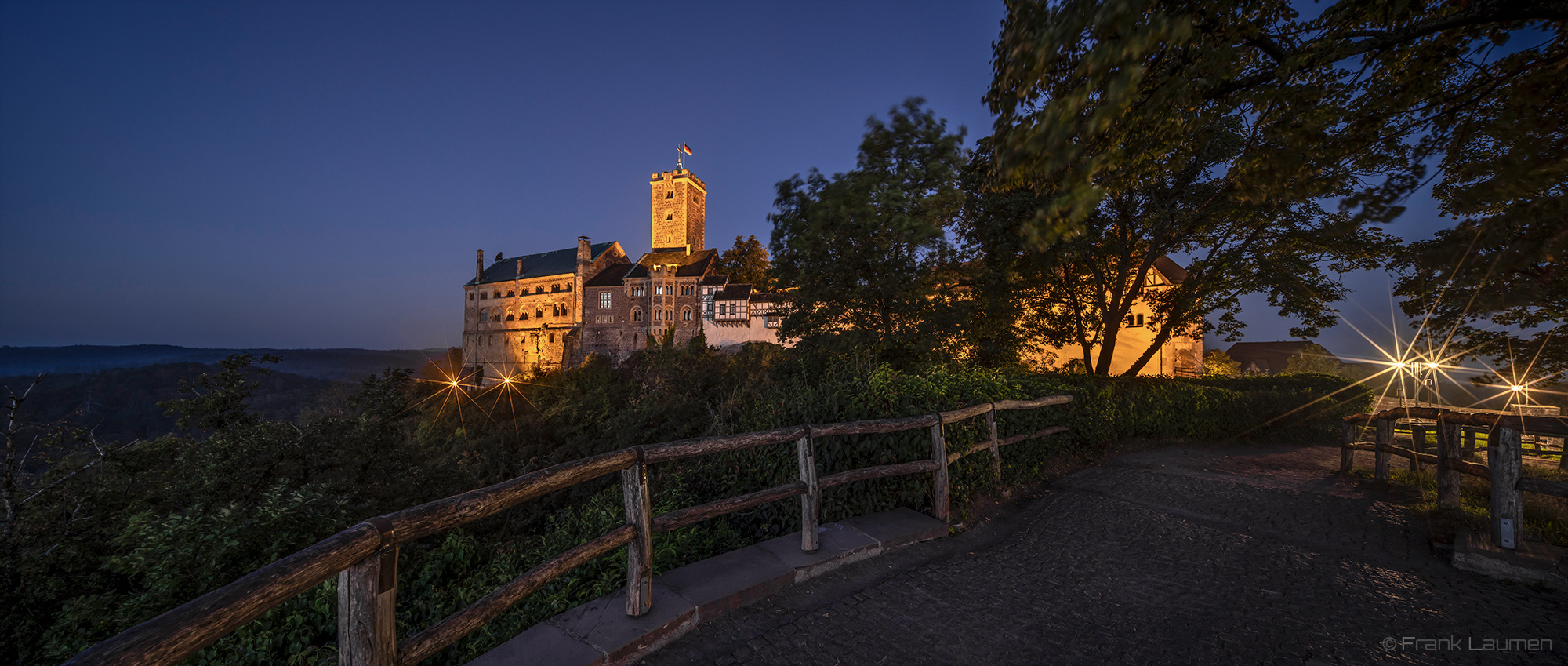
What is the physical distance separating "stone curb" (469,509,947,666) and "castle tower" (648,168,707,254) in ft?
175

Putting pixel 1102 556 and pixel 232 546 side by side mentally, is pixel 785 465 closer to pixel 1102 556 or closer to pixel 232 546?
pixel 1102 556

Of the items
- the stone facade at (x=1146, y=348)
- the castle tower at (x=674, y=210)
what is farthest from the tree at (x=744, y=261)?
the stone facade at (x=1146, y=348)

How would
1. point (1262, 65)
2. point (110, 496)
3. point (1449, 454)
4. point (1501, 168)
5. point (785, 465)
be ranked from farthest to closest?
point (110, 496) < point (785, 465) < point (1449, 454) < point (1262, 65) < point (1501, 168)

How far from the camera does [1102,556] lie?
4.56 metres

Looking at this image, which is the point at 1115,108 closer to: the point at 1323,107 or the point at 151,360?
the point at 1323,107

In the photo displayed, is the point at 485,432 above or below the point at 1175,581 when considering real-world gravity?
below

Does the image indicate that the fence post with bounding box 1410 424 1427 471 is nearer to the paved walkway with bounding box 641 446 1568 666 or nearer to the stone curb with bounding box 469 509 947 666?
the paved walkway with bounding box 641 446 1568 666

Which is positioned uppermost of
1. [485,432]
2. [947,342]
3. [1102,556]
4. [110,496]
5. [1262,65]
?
[1262,65]

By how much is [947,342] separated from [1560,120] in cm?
981

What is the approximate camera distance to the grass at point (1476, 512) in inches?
187

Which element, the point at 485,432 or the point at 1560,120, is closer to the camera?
the point at 1560,120

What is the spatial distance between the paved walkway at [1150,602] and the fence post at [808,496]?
313mm

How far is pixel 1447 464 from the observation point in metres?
5.49

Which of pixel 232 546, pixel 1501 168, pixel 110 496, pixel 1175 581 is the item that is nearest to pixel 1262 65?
pixel 1501 168
